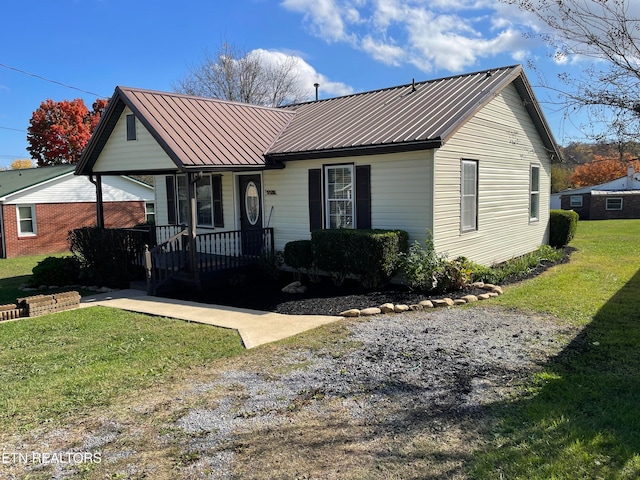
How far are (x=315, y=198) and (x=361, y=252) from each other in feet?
7.98

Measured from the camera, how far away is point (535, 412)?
14.5 feet

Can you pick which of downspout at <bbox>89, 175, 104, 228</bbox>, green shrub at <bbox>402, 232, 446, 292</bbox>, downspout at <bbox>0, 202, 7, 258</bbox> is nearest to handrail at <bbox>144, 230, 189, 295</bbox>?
downspout at <bbox>89, 175, 104, 228</bbox>

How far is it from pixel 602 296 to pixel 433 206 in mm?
3546

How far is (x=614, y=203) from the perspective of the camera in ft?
121

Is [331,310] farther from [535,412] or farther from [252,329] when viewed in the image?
[535,412]

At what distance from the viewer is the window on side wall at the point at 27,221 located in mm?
21625

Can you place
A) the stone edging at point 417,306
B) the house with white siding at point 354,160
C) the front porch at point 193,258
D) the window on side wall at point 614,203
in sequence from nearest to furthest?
the stone edging at point 417,306 < the house with white siding at point 354,160 < the front porch at point 193,258 < the window on side wall at point 614,203

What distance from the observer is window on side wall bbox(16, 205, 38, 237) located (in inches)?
851

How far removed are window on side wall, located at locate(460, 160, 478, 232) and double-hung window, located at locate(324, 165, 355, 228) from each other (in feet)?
8.31

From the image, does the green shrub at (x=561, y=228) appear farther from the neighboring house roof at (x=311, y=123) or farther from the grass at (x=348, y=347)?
the grass at (x=348, y=347)

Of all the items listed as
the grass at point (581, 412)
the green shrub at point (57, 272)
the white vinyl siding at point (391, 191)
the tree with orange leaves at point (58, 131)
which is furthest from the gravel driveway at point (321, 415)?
the tree with orange leaves at point (58, 131)

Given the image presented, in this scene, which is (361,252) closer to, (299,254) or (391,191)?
(391,191)

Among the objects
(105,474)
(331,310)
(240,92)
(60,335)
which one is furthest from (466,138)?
(240,92)

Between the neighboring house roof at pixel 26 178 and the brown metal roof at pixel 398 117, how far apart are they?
13662mm
